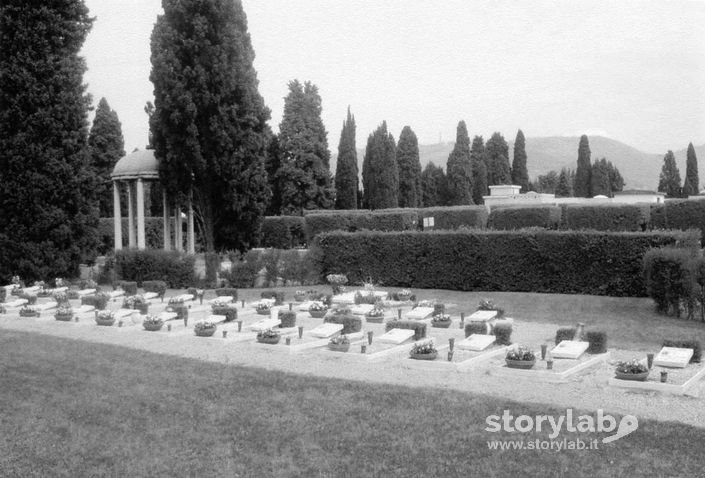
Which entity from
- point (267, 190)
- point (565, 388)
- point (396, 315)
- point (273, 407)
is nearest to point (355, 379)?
point (273, 407)

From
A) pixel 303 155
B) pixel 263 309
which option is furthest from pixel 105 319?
pixel 303 155

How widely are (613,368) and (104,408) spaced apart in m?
8.54

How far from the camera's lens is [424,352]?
13.6 m

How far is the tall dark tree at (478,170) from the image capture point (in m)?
69.1

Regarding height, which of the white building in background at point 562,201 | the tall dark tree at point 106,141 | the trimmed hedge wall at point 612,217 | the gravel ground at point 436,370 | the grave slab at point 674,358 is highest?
the tall dark tree at point 106,141

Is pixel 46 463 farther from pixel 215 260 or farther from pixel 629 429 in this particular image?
pixel 215 260

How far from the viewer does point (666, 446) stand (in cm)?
819

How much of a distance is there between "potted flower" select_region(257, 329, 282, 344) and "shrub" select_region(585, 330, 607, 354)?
21.1 ft

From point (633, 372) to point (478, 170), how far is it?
5955 cm

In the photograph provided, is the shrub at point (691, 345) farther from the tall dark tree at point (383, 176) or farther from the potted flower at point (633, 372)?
the tall dark tree at point (383, 176)

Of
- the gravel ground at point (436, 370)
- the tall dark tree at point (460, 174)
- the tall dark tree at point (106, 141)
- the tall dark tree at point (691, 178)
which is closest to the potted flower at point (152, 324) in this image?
the gravel ground at point (436, 370)

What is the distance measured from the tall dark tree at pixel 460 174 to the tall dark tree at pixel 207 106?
107 ft

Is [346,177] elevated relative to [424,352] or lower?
elevated

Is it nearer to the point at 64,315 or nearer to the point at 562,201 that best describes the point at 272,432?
the point at 64,315
